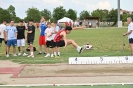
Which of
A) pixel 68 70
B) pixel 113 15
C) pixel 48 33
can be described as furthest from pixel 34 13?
pixel 68 70

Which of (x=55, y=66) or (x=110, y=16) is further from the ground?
(x=110, y=16)

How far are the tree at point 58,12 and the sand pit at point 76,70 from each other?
7763 centimetres

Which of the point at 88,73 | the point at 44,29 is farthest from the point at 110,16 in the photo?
the point at 88,73

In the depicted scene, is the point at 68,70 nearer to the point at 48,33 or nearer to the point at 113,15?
the point at 48,33

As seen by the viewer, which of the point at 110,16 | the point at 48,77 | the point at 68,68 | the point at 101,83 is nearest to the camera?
the point at 101,83

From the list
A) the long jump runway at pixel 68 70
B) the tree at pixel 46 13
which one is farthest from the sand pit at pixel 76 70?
the tree at pixel 46 13

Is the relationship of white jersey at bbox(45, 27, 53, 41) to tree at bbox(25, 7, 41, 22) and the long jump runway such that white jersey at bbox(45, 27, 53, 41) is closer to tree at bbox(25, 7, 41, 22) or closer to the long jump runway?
the long jump runway

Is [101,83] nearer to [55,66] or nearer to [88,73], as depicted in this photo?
[88,73]

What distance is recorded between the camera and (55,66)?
11.6 m

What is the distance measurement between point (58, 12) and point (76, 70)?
259 ft

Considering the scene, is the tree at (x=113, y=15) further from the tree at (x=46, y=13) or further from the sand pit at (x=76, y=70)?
the sand pit at (x=76, y=70)

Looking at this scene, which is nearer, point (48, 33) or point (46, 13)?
point (48, 33)

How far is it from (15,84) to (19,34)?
25.1 ft

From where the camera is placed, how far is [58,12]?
89.0 m
